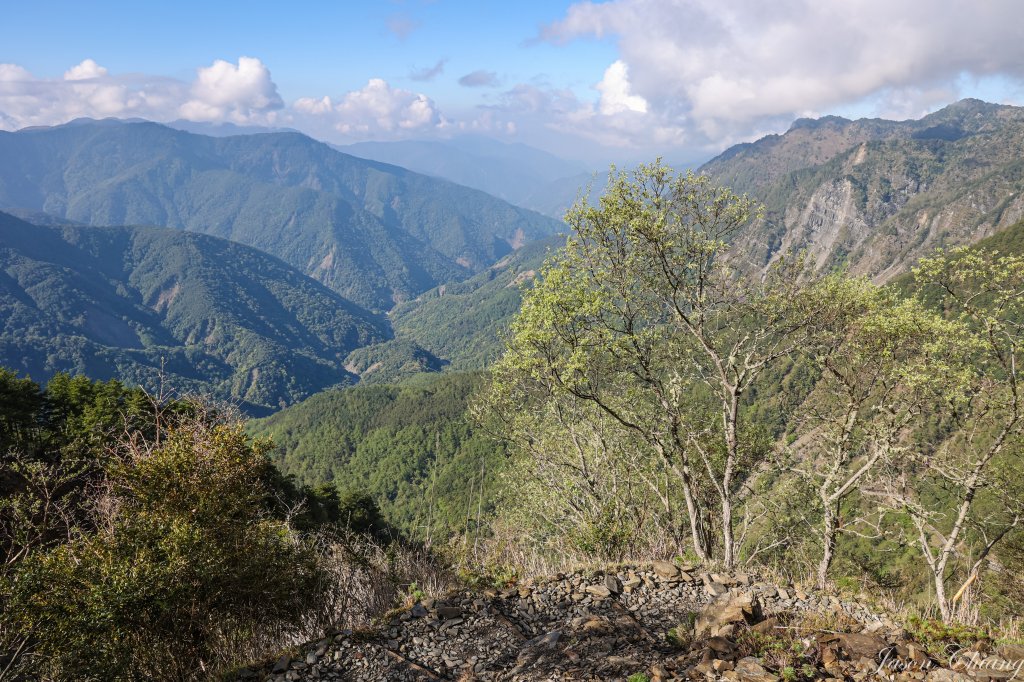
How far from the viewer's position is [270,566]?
41.7 feet

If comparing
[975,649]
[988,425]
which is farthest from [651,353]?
[988,425]

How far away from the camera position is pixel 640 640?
10.3 meters

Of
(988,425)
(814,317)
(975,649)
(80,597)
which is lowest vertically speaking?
(80,597)

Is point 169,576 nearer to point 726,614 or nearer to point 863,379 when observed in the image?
point 726,614

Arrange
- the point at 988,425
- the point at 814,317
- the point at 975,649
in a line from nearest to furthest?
the point at 975,649
the point at 814,317
the point at 988,425

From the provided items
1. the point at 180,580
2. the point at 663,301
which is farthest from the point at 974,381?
the point at 180,580

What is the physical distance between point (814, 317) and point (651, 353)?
4.78m

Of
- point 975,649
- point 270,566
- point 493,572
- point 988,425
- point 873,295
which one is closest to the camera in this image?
point 975,649

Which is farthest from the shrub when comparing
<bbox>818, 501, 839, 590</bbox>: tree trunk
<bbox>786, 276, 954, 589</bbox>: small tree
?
<bbox>818, 501, 839, 590</bbox>: tree trunk

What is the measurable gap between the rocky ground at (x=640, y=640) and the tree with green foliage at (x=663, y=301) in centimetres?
453

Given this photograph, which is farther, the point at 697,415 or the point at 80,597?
the point at 697,415

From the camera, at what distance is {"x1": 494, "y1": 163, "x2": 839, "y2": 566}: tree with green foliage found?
14425mm

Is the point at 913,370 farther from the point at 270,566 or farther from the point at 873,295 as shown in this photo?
the point at 270,566

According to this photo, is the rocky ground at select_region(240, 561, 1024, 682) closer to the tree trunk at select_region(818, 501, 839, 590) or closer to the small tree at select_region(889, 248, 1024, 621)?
the tree trunk at select_region(818, 501, 839, 590)
